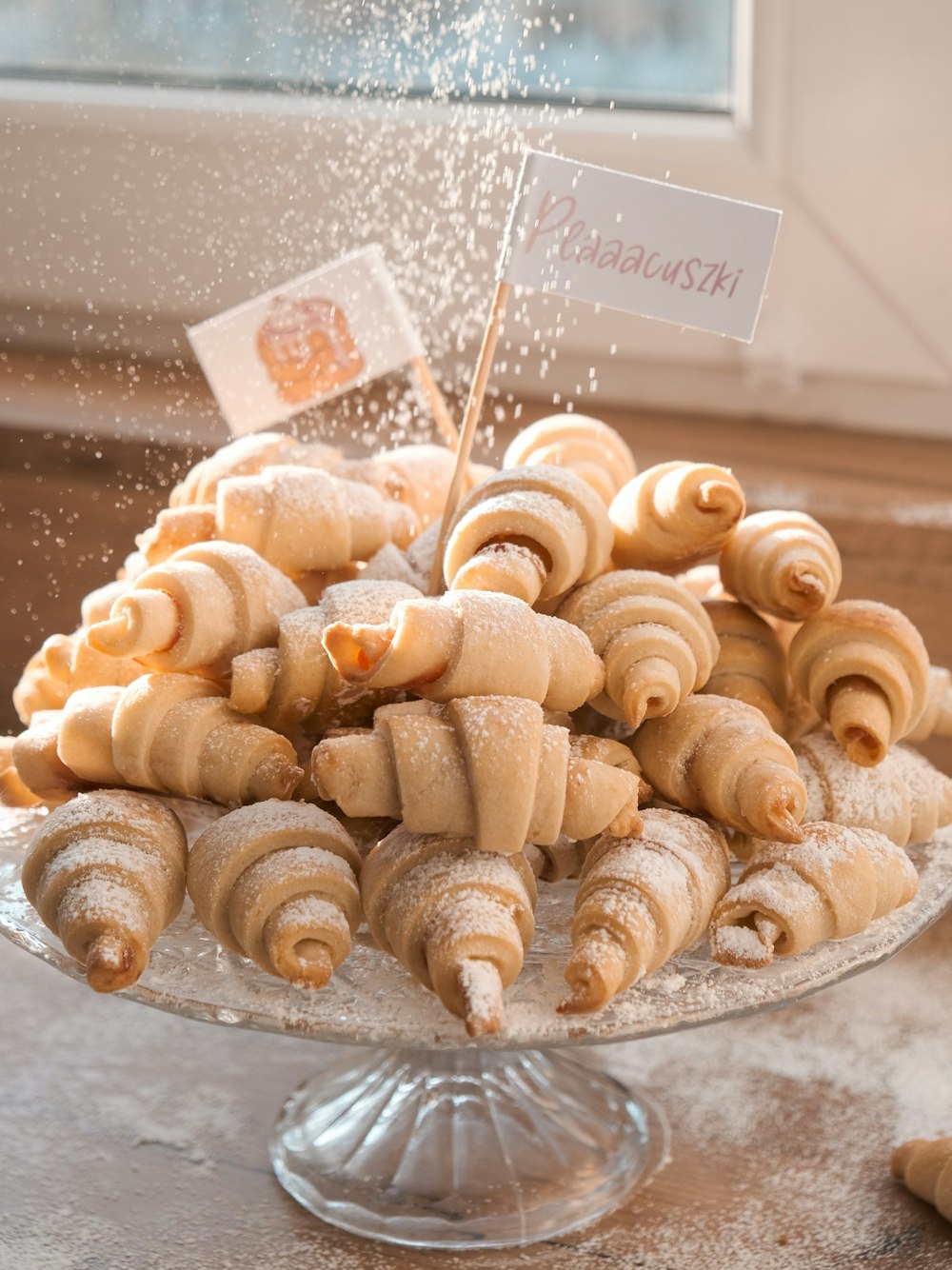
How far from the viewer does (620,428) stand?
5.38 ft

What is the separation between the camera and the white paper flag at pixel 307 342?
3.29 ft

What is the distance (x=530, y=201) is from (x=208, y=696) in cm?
33

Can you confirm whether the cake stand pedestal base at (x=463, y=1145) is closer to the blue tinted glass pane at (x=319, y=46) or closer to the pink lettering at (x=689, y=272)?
the pink lettering at (x=689, y=272)

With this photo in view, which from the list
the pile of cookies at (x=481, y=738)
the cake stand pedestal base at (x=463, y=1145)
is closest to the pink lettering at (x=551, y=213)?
the pile of cookies at (x=481, y=738)

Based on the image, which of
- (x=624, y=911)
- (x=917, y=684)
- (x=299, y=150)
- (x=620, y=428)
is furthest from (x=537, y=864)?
(x=620, y=428)

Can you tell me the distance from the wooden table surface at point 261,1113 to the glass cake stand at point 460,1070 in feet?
0.07

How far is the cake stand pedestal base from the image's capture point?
2.68ft

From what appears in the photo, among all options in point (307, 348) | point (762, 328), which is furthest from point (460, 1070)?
point (762, 328)

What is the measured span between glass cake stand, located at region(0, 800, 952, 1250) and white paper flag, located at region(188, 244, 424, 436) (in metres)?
0.32

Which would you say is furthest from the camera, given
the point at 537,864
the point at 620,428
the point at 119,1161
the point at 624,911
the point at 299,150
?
the point at 620,428

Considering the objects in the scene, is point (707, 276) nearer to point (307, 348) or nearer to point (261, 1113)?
point (307, 348)

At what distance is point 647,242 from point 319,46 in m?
0.31

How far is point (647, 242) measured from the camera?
832 millimetres

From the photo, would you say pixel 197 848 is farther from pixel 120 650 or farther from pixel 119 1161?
pixel 119 1161
